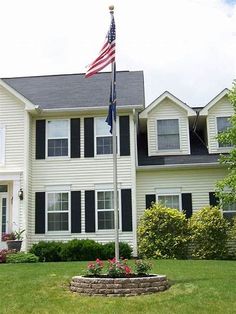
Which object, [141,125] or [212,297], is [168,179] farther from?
[212,297]

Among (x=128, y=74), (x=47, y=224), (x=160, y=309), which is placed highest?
(x=128, y=74)

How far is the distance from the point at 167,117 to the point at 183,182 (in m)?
3.03

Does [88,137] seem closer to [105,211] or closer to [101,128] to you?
[101,128]

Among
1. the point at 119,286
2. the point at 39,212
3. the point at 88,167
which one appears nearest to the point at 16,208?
the point at 39,212

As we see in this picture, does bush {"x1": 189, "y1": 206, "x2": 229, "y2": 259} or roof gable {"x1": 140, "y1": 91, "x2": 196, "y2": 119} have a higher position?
roof gable {"x1": 140, "y1": 91, "x2": 196, "y2": 119}

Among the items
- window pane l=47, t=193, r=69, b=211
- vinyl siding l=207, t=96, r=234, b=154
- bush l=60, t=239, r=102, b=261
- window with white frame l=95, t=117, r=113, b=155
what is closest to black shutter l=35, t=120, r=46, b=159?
window pane l=47, t=193, r=69, b=211

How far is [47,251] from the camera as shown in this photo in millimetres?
18672

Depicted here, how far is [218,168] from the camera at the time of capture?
20.3m

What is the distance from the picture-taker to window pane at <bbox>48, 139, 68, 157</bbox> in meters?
20.6

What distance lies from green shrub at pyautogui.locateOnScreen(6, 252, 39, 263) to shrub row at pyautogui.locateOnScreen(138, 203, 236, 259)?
13.4 feet

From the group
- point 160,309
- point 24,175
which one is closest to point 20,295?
point 160,309

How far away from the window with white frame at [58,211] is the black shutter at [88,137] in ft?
6.25

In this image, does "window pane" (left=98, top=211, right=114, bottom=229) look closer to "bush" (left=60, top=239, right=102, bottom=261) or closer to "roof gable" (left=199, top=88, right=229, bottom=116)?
"bush" (left=60, top=239, right=102, bottom=261)

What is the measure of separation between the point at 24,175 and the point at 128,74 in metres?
7.63
